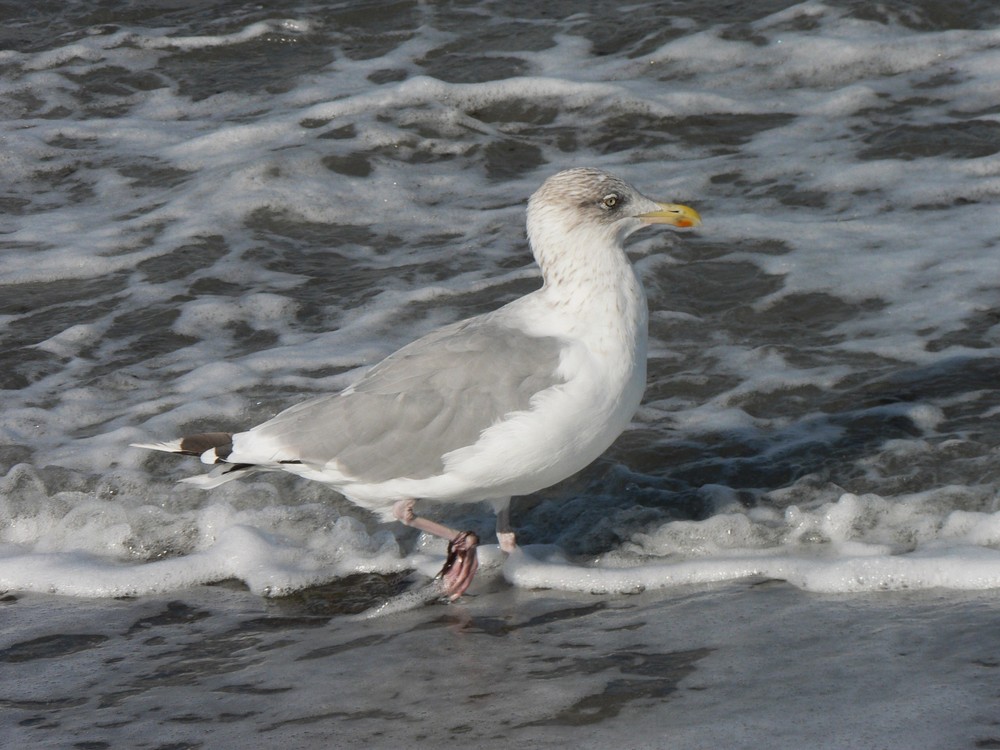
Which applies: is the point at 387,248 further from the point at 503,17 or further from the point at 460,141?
the point at 503,17

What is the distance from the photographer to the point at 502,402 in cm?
461

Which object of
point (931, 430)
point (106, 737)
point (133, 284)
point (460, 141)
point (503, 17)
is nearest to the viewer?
point (106, 737)

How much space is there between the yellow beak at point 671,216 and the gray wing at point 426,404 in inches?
26.8

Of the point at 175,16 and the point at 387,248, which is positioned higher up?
the point at 175,16

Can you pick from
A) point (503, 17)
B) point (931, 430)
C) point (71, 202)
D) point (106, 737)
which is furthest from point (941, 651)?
point (503, 17)

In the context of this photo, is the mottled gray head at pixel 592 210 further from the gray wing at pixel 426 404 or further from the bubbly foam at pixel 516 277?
the bubbly foam at pixel 516 277

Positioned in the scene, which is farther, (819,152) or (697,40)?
(697,40)

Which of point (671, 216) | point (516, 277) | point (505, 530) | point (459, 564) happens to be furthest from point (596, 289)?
point (516, 277)

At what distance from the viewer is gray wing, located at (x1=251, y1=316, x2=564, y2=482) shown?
4.63 m

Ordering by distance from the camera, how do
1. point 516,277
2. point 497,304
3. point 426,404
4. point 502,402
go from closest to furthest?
point 502,402
point 426,404
point 497,304
point 516,277

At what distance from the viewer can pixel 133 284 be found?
7664mm

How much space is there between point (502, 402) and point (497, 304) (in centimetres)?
260

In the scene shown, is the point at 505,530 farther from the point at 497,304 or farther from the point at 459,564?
the point at 497,304

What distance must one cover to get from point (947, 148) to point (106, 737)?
6.37 meters
